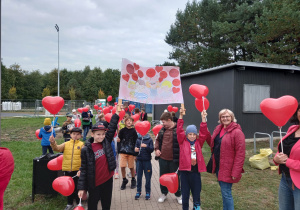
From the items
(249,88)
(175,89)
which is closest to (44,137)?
(175,89)

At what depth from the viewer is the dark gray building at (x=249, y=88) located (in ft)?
36.3

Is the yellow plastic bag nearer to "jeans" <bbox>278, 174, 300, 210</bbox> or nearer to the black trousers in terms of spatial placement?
"jeans" <bbox>278, 174, 300, 210</bbox>

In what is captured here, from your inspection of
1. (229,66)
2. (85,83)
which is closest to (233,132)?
(229,66)

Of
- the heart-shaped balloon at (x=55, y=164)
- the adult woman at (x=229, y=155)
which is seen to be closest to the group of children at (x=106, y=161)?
the heart-shaped balloon at (x=55, y=164)

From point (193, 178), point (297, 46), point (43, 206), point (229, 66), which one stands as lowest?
point (43, 206)

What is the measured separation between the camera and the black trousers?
125 inches

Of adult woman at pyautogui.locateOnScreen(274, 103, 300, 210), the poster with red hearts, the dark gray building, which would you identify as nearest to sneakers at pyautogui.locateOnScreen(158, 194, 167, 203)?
the poster with red hearts

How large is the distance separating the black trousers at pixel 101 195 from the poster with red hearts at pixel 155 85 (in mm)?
1940

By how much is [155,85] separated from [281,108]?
2.63m

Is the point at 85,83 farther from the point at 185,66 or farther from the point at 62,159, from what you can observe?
the point at 62,159

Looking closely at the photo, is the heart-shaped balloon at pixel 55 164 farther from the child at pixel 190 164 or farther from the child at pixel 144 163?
the child at pixel 190 164

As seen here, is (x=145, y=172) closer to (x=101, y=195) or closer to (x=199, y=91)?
(x=101, y=195)

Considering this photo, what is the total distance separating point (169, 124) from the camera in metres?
4.43

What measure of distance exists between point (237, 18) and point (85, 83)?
4682cm
